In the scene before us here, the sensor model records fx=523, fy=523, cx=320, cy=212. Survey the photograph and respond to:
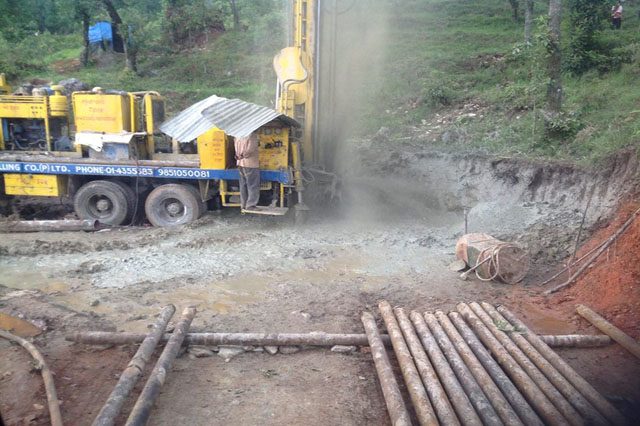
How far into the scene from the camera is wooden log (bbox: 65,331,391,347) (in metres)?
5.59

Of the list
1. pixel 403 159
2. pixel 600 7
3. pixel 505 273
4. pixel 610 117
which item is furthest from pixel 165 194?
pixel 600 7

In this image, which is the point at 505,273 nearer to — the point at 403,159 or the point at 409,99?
the point at 403,159

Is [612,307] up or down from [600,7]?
down

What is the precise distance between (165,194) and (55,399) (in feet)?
21.0

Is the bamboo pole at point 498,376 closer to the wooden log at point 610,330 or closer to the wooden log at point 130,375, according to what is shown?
the wooden log at point 610,330

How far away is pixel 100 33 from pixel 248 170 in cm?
2066

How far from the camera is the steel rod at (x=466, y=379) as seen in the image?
426cm

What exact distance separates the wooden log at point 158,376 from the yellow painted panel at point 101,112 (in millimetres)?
5667

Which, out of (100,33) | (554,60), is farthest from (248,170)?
(100,33)

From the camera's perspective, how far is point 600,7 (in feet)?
52.0

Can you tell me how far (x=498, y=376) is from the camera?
4863mm

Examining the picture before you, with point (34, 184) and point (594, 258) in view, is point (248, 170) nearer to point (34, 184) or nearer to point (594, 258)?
point (34, 184)

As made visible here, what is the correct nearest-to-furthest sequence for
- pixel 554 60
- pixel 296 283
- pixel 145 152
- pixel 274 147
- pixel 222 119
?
pixel 296 283, pixel 222 119, pixel 274 147, pixel 145 152, pixel 554 60

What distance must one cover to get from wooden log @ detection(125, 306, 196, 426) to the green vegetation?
795 centimetres
